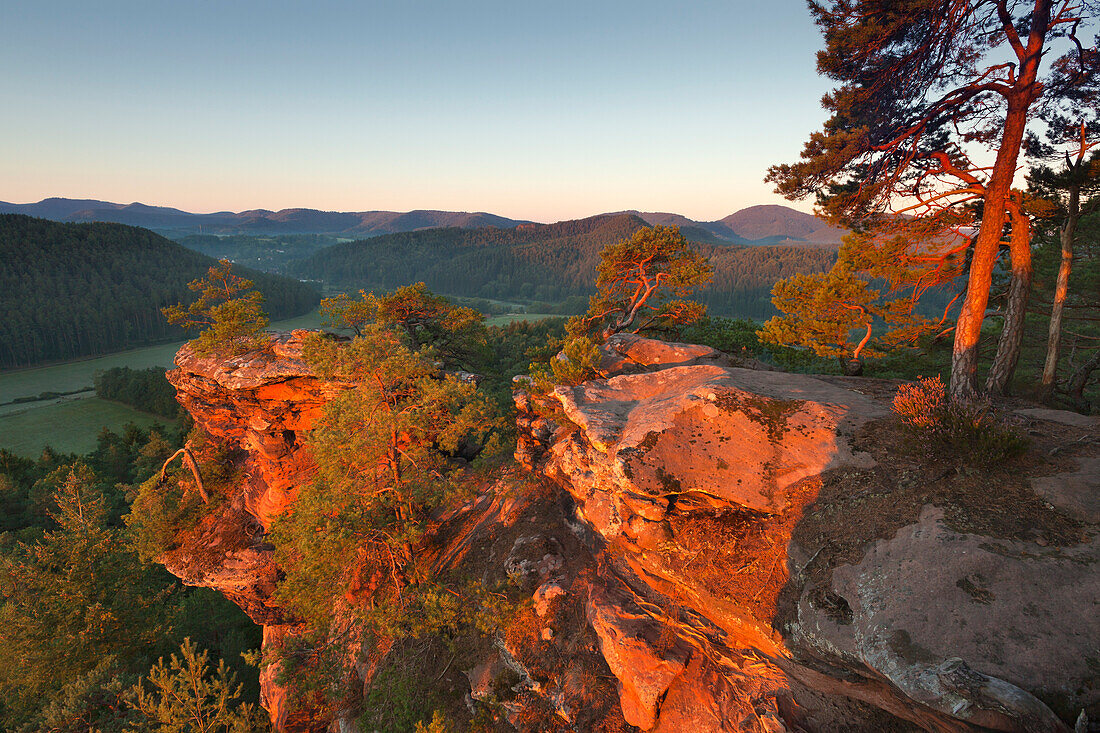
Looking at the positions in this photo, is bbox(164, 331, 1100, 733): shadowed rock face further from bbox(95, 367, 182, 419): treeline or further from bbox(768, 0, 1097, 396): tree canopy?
bbox(95, 367, 182, 419): treeline

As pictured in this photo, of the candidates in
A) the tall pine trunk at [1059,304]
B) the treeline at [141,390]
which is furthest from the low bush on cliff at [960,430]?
the treeline at [141,390]

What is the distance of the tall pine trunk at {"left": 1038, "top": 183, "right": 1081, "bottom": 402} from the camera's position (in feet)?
42.4

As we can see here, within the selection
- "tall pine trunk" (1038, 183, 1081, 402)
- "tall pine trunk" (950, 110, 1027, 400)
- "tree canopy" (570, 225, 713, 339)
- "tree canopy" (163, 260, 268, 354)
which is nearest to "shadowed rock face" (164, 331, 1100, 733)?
"tall pine trunk" (950, 110, 1027, 400)

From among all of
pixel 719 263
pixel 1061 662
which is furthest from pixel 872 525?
pixel 719 263

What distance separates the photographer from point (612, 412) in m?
11.3

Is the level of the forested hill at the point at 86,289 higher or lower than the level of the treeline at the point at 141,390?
higher

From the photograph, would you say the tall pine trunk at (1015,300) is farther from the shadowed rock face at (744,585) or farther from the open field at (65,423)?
the open field at (65,423)

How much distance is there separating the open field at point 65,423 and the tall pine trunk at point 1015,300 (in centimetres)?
9432

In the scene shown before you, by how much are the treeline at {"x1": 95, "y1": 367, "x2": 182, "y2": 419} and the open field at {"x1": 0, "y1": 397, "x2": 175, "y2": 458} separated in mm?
1317

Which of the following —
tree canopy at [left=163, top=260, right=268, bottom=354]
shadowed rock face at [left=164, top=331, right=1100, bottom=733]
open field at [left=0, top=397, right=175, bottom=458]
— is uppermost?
tree canopy at [left=163, top=260, right=268, bottom=354]

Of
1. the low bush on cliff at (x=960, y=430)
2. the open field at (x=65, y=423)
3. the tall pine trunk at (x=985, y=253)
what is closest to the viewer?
the low bush on cliff at (x=960, y=430)

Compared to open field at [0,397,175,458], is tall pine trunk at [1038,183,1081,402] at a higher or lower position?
higher

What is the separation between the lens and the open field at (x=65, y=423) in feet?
200

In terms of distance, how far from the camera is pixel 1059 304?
13.1m
